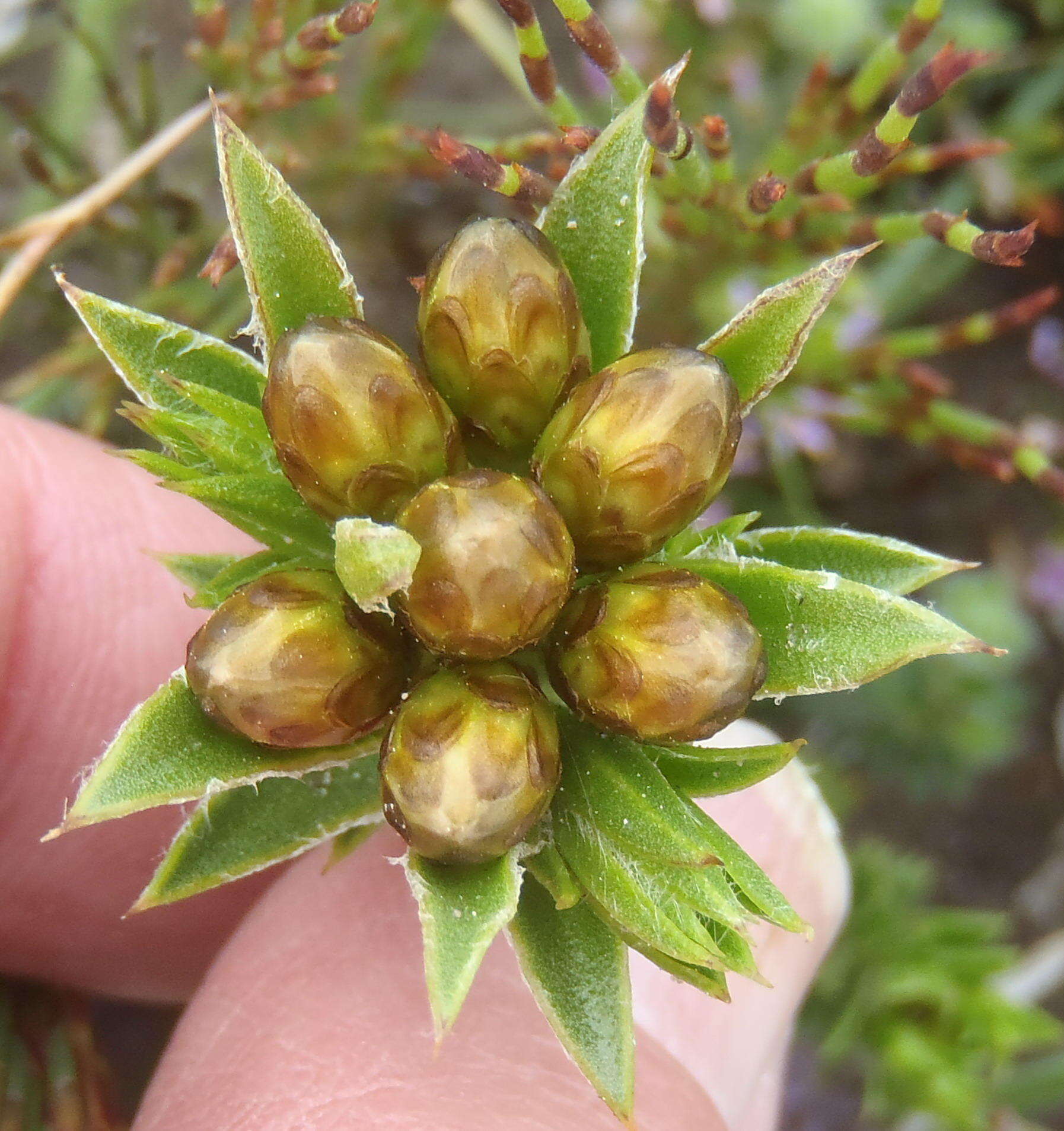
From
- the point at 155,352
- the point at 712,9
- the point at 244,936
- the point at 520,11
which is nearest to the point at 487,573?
the point at 155,352

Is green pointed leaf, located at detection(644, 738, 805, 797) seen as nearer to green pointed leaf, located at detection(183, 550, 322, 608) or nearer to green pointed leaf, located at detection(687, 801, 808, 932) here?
green pointed leaf, located at detection(687, 801, 808, 932)

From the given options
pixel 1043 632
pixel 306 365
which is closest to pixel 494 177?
pixel 306 365

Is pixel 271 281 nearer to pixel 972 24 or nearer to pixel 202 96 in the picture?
pixel 202 96

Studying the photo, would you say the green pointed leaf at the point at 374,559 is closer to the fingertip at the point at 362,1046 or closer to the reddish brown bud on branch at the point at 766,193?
the reddish brown bud on branch at the point at 766,193

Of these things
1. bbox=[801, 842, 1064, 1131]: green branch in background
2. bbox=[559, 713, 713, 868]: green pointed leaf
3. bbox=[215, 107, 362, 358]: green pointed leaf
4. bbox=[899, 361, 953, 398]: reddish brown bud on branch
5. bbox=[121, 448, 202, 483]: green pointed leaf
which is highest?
bbox=[215, 107, 362, 358]: green pointed leaf

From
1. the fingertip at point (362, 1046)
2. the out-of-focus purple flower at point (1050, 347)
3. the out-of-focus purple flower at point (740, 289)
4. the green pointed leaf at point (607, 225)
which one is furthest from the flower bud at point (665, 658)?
the out-of-focus purple flower at point (1050, 347)

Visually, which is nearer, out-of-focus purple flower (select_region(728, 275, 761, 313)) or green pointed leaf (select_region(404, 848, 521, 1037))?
green pointed leaf (select_region(404, 848, 521, 1037))

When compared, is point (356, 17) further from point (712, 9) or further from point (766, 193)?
point (712, 9)

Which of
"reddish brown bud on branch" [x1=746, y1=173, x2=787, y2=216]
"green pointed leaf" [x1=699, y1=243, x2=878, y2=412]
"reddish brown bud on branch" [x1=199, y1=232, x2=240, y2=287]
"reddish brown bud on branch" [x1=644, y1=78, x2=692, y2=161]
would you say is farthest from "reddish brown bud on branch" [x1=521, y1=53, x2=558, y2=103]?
"green pointed leaf" [x1=699, y1=243, x2=878, y2=412]

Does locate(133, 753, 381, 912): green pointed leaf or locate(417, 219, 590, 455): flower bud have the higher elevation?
locate(417, 219, 590, 455): flower bud
